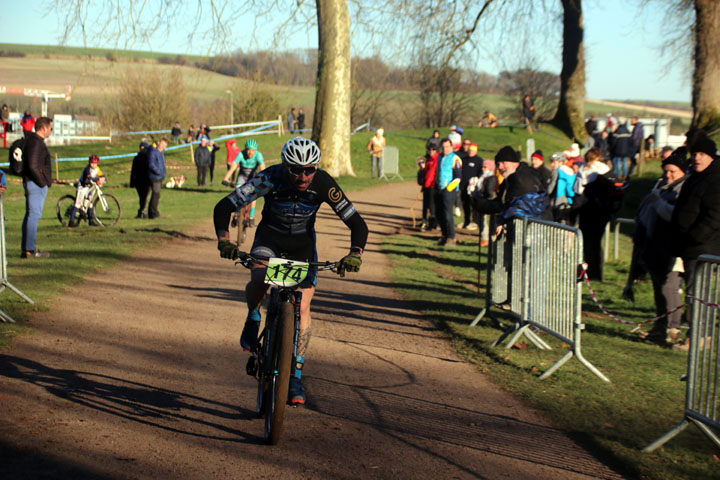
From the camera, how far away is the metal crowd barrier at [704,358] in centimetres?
523

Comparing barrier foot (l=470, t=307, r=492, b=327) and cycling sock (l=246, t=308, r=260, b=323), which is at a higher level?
cycling sock (l=246, t=308, r=260, b=323)

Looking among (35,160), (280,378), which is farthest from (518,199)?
(35,160)

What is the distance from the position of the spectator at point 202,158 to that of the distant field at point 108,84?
2.29m

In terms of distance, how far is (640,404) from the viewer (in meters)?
6.50

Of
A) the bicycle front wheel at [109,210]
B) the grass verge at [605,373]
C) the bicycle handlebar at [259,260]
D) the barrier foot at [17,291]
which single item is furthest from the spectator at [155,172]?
the bicycle handlebar at [259,260]

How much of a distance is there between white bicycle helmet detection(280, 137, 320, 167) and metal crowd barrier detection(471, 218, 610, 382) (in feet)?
8.96

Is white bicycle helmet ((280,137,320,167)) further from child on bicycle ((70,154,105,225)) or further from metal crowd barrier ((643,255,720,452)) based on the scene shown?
child on bicycle ((70,154,105,225))

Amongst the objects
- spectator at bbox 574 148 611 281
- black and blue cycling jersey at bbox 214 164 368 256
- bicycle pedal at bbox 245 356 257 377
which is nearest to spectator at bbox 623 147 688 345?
spectator at bbox 574 148 611 281

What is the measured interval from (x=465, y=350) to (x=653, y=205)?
8.94ft

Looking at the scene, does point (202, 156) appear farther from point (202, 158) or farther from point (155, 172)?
point (155, 172)

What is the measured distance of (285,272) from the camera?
207 inches

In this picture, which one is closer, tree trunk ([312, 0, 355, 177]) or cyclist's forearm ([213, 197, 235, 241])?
cyclist's forearm ([213, 197, 235, 241])

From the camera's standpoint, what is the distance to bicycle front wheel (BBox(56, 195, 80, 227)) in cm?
1747

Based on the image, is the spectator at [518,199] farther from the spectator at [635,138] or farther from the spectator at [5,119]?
the spectator at [5,119]
